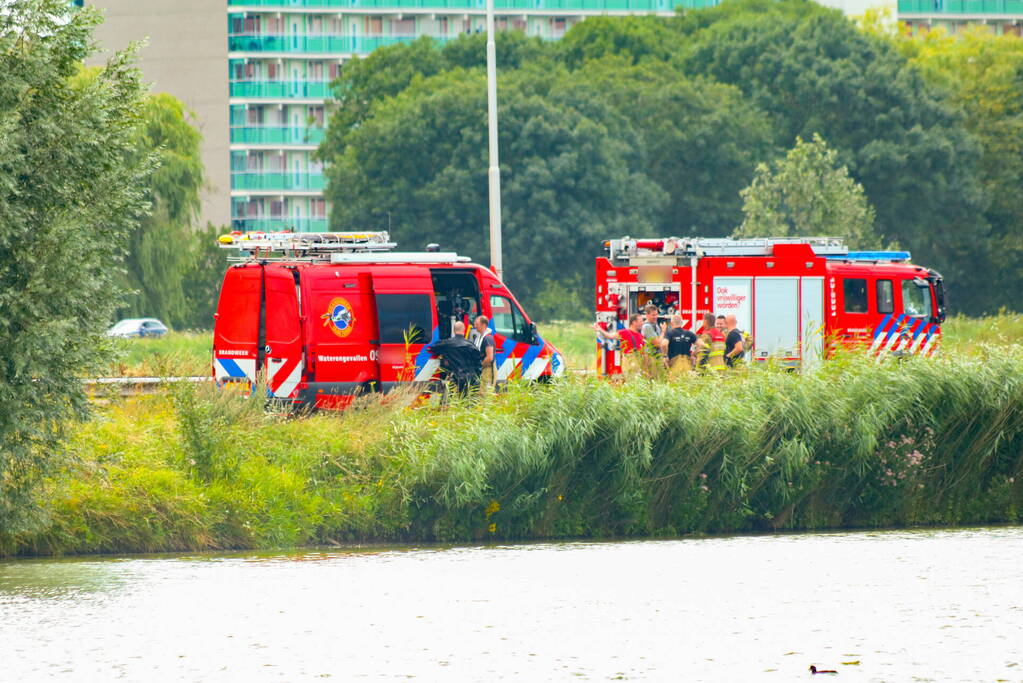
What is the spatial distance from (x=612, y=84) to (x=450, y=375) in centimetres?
5102

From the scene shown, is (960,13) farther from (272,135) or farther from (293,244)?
(293,244)

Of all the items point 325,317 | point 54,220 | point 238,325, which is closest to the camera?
point 54,220

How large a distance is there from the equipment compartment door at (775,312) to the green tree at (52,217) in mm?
15192

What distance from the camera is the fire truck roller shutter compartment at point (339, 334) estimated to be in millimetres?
21562

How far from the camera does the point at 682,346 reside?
69.6 ft

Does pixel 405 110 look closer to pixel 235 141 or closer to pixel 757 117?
pixel 757 117

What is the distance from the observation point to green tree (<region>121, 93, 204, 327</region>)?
50312 mm

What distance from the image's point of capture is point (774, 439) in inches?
628

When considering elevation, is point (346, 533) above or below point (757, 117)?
below

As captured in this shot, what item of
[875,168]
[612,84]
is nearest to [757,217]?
[875,168]

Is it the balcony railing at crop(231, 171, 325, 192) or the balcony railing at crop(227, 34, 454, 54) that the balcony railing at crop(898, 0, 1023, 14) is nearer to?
the balcony railing at crop(227, 34, 454, 54)

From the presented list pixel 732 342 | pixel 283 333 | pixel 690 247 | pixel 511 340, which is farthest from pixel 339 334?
pixel 690 247

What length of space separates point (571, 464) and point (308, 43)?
92.6m

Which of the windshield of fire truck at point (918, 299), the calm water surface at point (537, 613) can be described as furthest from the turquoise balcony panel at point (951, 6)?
the calm water surface at point (537, 613)
